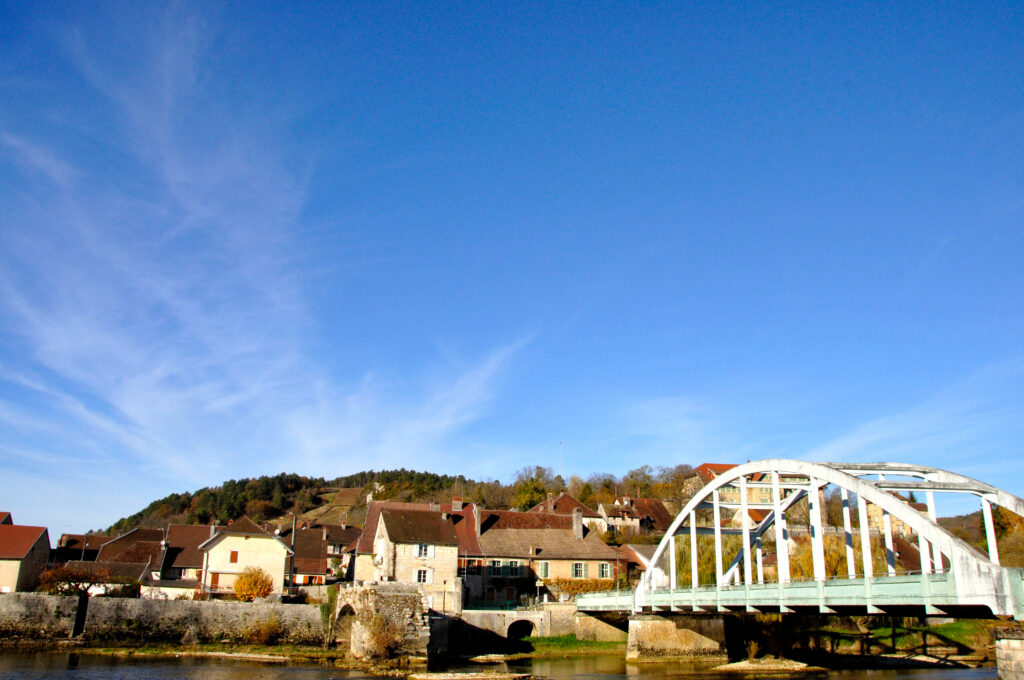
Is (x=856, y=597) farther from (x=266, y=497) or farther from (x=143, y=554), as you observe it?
(x=266, y=497)

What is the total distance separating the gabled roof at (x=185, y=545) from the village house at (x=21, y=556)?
750cm

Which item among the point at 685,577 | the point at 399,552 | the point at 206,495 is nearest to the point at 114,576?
the point at 399,552

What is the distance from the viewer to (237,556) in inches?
1813

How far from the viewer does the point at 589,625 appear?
1574 inches

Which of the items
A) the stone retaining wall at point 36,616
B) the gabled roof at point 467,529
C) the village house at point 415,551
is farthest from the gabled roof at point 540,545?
the stone retaining wall at point 36,616

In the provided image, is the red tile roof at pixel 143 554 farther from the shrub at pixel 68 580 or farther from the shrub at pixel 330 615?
the shrub at pixel 330 615

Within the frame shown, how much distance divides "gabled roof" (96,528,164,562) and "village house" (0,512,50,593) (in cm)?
346

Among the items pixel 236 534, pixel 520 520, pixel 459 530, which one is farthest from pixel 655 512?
pixel 236 534

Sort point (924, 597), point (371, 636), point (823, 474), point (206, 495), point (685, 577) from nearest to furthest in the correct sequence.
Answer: point (924, 597) → point (823, 474) → point (371, 636) → point (685, 577) → point (206, 495)

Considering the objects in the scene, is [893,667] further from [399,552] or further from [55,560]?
[55,560]

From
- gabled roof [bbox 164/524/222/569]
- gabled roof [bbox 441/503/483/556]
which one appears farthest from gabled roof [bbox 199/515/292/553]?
gabled roof [bbox 441/503/483/556]

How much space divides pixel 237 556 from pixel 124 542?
12.7 metres

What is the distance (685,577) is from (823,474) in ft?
57.6

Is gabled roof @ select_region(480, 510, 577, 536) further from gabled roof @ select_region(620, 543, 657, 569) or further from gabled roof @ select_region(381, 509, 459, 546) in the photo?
gabled roof @ select_region(381, 509, 459, 546)
